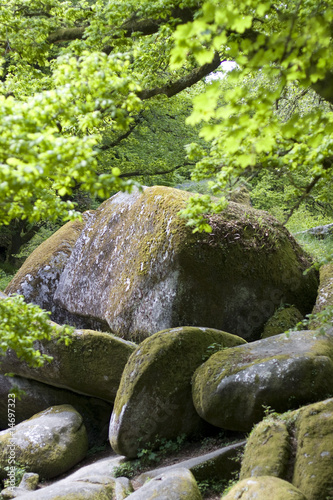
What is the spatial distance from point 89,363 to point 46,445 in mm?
1510

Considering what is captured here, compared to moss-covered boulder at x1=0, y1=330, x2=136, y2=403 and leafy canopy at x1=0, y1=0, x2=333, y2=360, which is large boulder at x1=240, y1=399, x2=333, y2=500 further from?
moss-covered boulder at x1=0, y1=330, x2=136, y2=403

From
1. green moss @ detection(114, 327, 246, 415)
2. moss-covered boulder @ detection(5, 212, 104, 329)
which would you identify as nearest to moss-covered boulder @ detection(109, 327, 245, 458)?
green moss @ detection(114, 327, 246, 415)

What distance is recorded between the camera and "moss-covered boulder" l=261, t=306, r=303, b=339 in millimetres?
7520

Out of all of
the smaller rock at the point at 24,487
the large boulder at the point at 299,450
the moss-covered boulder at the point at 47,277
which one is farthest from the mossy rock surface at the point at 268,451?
the moss-covered boulder at the point at 47,277

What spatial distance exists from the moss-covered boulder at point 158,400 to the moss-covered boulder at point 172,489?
1500 mm

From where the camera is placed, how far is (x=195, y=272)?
24.6 ft

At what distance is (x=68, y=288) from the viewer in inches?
401

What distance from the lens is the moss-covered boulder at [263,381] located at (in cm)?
536

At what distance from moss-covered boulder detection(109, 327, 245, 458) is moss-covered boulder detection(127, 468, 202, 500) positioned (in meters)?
1.50

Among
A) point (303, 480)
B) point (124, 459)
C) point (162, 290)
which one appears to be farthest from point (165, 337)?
point (303, 480)

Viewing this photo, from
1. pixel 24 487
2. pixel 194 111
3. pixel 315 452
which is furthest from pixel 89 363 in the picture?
pixel 194 111

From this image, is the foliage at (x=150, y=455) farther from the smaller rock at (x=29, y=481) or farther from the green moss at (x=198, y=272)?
the green moss at (x=198, y=272)

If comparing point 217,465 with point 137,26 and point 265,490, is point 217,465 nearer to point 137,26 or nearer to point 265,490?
point 265,490

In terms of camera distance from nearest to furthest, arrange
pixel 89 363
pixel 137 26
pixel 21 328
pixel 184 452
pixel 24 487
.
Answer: pixel 21 328 → pixel 184 452 → pixel 24 487 → pixel 137 26 → pixel 89 363
